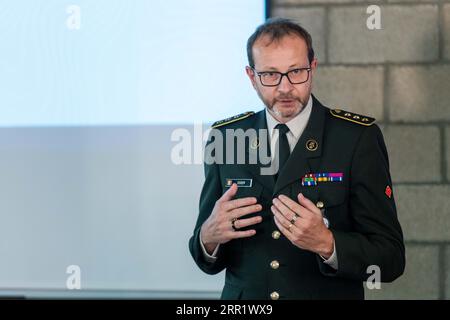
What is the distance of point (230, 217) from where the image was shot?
154 centimetres

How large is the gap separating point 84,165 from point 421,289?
1440 mm

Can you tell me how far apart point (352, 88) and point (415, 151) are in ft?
1.16

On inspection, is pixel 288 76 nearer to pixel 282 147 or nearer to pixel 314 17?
pixel 282 147

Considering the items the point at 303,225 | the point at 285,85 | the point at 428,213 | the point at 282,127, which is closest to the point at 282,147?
the point at 282,127

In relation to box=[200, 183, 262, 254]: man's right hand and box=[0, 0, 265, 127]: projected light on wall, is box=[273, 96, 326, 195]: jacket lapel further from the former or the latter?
box=[0, 0, 265, 127]: projected light on wall

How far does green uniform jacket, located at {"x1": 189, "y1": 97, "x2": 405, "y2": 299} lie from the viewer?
155 cm

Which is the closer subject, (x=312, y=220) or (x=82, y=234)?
(x=312, y=220)

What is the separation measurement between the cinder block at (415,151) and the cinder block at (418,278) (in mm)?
283

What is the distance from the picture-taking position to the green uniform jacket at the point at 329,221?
155 cm

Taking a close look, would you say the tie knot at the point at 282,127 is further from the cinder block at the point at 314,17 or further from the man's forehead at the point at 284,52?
the cinder block at the point at 314,17

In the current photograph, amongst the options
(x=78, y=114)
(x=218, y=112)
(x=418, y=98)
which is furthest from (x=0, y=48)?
(x=418, y=98)

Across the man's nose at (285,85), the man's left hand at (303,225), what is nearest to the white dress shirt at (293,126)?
the man's nose at (285,85)

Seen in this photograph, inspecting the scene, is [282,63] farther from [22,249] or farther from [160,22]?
[22,249]

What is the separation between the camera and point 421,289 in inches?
112
